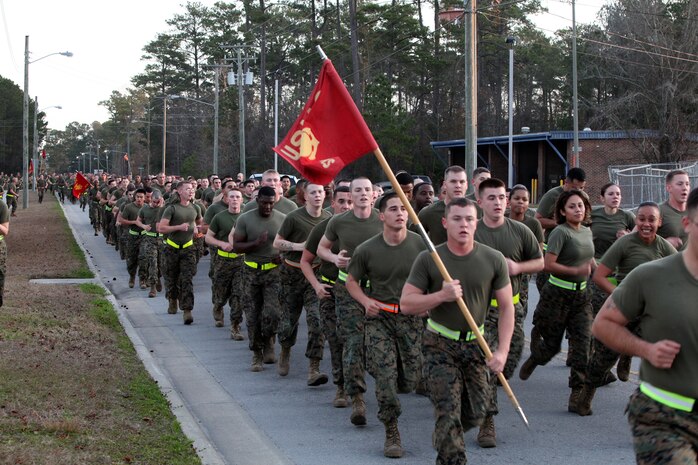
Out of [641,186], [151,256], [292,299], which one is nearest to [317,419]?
[292,299]

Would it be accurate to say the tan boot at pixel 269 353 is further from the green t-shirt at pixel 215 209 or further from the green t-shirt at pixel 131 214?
the green t-shirt at pixel 131 214

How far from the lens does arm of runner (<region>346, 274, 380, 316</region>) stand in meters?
8.09

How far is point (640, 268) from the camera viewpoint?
471 cm

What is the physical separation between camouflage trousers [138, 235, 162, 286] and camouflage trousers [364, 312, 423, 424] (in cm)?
1174

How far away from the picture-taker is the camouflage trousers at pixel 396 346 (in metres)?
8.15

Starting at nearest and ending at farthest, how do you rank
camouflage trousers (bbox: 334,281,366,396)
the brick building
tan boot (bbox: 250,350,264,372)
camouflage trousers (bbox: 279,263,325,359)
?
camouflage trousers (bbox: 334,281,366,396) → camouflage trousers (bbox: 279,263,325,359) → tan boot (bbox: 250,350,264,372) → the brick building

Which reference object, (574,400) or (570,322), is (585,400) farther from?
(570,322)

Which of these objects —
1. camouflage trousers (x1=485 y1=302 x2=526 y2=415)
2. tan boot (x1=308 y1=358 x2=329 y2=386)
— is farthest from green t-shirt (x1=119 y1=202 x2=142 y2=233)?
camouflage trousers (x1=485 y1=302 x2=526 y2=415)

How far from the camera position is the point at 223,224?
14.2m

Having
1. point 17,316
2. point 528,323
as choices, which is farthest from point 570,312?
point 17,316

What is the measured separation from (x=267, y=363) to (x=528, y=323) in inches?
162

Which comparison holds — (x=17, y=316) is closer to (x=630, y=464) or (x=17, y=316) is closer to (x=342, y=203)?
(x=342, y=203)

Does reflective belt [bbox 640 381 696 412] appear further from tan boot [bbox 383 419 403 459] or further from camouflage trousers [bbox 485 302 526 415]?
tan boot [bbox 383 419 403 459]

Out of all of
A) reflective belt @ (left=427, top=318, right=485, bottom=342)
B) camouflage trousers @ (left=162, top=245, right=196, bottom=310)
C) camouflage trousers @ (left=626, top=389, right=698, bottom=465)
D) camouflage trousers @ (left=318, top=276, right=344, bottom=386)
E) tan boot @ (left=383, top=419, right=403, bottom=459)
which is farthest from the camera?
camouflage trousers @ (left=162, top=245, right=196, bottom=310)
